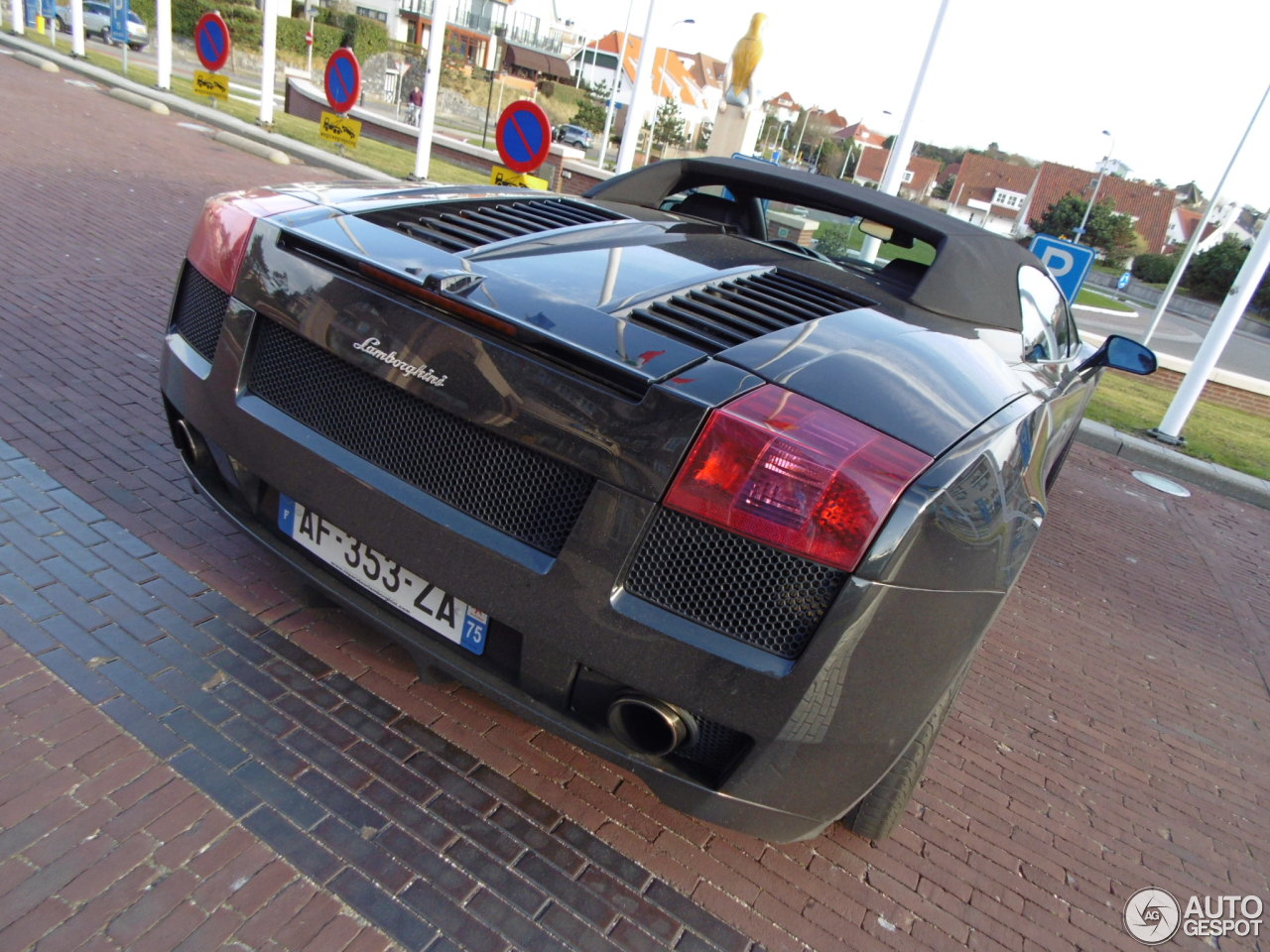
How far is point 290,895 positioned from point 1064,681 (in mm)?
3179

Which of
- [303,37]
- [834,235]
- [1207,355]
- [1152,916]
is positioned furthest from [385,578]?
[303,37]

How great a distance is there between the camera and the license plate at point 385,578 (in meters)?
2.05

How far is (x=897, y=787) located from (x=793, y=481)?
1.22m

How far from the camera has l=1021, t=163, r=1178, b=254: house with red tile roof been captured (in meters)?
72.1

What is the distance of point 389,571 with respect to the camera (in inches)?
84.5

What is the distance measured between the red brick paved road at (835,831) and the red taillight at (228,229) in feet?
3.60

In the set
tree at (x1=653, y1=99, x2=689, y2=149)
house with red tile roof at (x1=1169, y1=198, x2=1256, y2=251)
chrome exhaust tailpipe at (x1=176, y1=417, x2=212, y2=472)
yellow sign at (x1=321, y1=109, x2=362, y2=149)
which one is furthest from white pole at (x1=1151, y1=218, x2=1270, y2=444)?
house with red tile roof at (x1=1169, y1=198, x2=1256, y2=251)

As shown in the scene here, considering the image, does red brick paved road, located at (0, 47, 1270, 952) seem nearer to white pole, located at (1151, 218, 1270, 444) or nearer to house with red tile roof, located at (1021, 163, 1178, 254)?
white pole, located at (1151, 218, 1270, 444)

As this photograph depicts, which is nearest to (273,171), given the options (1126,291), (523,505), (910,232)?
(910,232)

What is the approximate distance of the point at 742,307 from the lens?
2.18 metres

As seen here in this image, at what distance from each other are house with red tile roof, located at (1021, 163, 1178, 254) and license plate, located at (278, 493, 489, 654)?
7894cm

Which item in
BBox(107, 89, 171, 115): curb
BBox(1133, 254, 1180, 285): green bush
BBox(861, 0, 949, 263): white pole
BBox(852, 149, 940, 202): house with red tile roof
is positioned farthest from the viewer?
BBox(852, 149, 940, 202): house with red tile roof

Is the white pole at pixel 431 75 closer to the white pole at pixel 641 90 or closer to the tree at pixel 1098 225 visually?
the white pole at pixel 641 90

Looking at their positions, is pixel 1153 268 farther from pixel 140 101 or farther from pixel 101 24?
pixel 140 101
